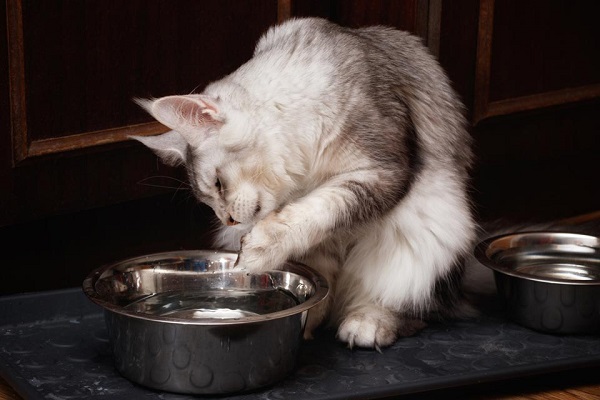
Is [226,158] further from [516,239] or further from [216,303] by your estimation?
[516,239]

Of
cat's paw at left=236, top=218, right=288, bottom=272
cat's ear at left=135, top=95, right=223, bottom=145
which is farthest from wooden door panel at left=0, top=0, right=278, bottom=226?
cat's paw at left=236, top=218, right=288, bottom=272

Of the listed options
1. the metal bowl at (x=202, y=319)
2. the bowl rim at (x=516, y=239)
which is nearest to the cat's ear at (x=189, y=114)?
the metal bowl at (x=202, y=319)

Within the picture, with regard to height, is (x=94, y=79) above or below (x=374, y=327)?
above

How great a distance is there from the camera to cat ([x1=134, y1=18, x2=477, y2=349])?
79.3 inches

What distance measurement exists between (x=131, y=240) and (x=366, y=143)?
789mm

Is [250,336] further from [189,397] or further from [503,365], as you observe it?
[503,365]

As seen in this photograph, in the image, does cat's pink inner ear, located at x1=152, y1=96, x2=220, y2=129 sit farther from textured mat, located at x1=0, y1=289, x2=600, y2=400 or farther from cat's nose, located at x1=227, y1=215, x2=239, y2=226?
textured mat, located at x1=0, y1=289, x2=600, y2=400

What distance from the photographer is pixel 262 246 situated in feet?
6.40

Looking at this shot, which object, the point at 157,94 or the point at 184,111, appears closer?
the point at 184,111

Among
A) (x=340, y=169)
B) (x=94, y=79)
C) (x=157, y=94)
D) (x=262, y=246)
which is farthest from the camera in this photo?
(x=157, y=94)

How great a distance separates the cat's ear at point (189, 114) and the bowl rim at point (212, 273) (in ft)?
0.85

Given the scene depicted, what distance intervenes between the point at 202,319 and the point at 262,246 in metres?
0.24

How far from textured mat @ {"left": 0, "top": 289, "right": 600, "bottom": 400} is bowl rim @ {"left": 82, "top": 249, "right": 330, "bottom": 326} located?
0.16 meters

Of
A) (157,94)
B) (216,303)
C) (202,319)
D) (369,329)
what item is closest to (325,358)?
(369,329)
